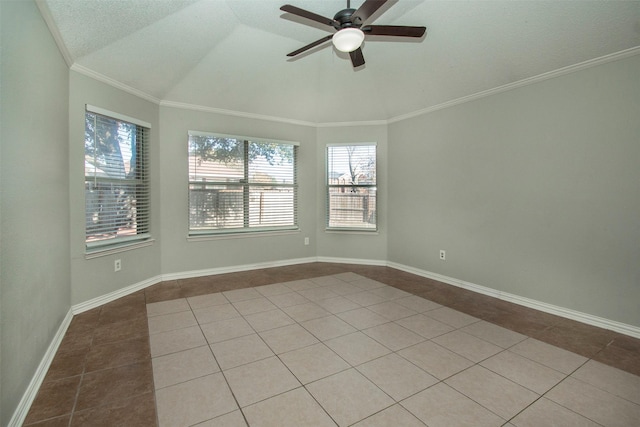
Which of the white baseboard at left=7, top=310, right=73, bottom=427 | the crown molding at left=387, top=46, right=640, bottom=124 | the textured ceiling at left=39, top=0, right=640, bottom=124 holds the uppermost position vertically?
the textured ceiling at left=39, top=0, right=640, bottom=124

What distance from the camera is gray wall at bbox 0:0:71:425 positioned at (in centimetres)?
157

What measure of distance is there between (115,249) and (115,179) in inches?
31.8

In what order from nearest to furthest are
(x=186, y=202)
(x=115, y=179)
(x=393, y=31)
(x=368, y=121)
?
(x=393, y=31) < (x=115, y=179) < (x=186, y=202) < (x=368, y=121)

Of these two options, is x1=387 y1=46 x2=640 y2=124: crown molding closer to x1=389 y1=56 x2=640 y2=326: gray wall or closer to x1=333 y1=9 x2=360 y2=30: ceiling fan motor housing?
x1=389 y1=56 x2=640 y2=326: gray wall

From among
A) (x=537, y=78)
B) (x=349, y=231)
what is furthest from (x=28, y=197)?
(x=537, y=78)

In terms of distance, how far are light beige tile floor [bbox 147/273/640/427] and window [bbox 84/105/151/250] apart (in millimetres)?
1074

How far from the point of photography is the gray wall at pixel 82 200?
2961 mm

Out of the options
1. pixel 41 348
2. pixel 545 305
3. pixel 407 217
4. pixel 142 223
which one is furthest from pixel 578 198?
pixel 142 223

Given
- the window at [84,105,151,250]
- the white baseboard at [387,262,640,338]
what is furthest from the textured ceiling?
the white baseboard at [387,262,640,338]

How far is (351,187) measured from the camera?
16.8ft

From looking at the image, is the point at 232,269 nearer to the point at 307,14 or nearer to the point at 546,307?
the point at 307,14

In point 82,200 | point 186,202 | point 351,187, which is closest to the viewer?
point 82,200

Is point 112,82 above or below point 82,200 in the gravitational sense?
above

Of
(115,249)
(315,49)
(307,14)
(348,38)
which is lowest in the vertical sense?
(115,249)
